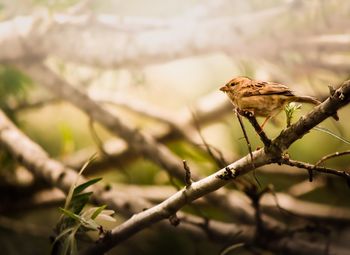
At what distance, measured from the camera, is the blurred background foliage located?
1444 millimetres

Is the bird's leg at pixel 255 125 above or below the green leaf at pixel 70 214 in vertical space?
above

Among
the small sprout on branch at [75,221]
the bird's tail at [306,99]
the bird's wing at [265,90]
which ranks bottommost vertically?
the small sprout on branch at [75,221]

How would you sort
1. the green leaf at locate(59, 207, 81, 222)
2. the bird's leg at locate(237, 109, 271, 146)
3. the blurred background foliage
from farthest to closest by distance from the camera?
the blurred background foliage, the green leaf at locate(59, 207, 81, 222), the bird's leg at locate(237, 109, 271, 146)

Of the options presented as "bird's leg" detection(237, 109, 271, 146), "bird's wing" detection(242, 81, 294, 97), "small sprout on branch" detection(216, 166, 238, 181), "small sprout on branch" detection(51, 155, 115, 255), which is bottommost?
"small sprout on branch" detection(51, 155, 115, 255)

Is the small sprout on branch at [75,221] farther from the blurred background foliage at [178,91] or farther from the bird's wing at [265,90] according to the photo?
the blurred background foliage at [178,91]

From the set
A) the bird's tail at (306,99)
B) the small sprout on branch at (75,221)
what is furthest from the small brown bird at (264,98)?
the small sprout on branch at (75,221)

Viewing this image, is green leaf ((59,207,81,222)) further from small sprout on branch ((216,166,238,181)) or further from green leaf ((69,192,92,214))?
small sprout on branch ((216,166,238,181))

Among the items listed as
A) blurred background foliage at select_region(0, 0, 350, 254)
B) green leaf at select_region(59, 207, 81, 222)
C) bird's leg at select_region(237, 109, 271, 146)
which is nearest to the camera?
bird's leg at select_region(237, 109, 271, 146)

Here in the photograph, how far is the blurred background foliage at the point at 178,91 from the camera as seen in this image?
1444 millimetres

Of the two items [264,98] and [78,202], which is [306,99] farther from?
[78,202]

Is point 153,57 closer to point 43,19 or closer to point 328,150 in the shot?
point 43,19

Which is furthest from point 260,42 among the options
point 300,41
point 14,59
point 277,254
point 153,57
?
point 14,59

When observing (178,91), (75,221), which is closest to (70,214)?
(75,221)

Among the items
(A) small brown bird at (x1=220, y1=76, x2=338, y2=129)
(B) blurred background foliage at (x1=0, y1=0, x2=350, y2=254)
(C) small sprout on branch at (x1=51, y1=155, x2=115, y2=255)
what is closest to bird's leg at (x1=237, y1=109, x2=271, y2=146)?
(A) small brown bird at (x1=220, y1=76, x2=338, y2=129)
